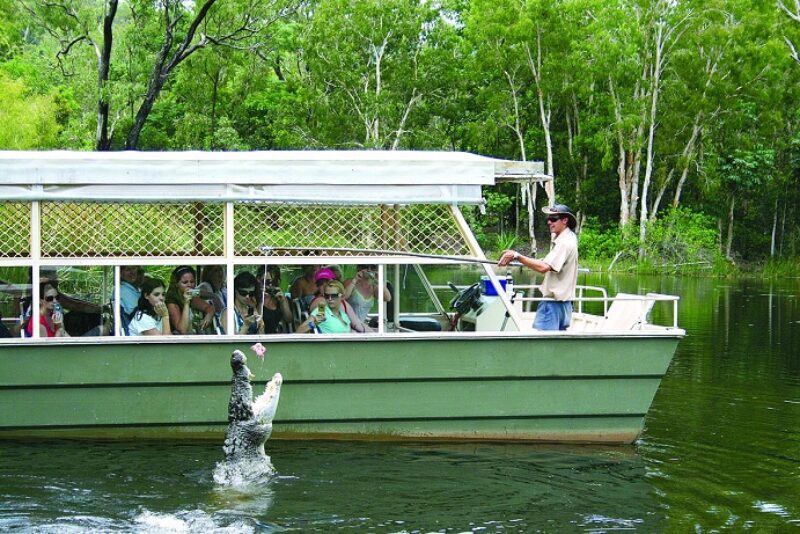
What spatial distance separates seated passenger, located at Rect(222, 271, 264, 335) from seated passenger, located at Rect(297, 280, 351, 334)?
39cm

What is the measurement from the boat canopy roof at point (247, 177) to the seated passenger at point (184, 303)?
736mm

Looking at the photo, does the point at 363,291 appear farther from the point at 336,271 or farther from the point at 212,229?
the point at 212,229

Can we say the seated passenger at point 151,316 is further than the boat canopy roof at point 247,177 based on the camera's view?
Yes

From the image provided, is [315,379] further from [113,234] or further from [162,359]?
[113,234]

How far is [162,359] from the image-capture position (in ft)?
30.5

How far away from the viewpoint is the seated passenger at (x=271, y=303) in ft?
32.8

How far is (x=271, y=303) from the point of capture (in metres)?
10.1

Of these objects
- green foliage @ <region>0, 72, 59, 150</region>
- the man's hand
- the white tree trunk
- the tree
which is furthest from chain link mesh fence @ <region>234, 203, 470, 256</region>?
the white tree trunk

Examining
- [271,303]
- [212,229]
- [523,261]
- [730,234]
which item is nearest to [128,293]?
[212,229]

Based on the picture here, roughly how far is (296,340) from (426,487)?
1648 mm

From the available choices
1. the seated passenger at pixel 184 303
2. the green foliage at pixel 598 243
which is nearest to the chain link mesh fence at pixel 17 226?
the seated passenger at pixel 184 303

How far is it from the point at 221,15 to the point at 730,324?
15.0m

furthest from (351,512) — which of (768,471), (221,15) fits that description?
(221,15)

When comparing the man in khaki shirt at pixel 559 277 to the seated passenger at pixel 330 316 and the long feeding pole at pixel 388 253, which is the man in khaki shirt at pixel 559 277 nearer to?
the long feeding pole at pixel 388 253
